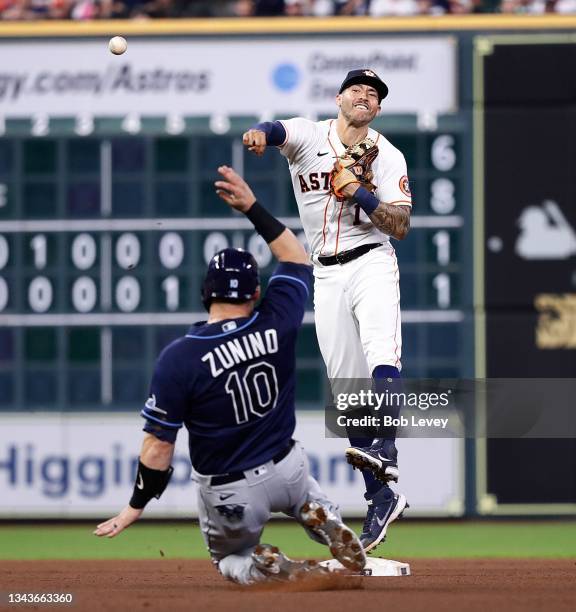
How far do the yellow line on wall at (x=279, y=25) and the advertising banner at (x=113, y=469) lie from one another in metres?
3.33

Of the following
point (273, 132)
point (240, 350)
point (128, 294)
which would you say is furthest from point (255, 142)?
point (128, 294)

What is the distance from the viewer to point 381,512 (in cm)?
823

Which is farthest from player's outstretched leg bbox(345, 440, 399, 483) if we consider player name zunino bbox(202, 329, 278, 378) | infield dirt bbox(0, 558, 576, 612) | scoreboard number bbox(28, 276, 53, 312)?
scoreboard number bbox(28, 276, 53, 312)

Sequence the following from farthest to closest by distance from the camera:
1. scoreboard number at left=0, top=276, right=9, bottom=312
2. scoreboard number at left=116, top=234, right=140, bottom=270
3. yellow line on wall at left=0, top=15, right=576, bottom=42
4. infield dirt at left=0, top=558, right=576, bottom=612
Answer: yellow line on wall at left=0, top=15, right=576, bottom=42
scoreboard number at left=0, top=276, right=9, bottom=312
scoreboard number at left=116, top=234, right=140, bottom=270
infield dirt at left=0, top=558, right=576, bottom=612

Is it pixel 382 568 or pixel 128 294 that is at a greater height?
pixel 128 294

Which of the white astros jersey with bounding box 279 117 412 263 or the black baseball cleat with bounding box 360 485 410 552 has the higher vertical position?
the white astros jersey with bounding box 279 117 412 263

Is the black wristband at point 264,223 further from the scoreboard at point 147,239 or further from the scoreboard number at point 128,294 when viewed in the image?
the scoreboard number at point 128,294

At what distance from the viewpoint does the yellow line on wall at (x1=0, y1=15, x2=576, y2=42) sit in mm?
13656

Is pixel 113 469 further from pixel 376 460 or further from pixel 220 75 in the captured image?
pixel 376 460

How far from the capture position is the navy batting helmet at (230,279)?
7.21 m

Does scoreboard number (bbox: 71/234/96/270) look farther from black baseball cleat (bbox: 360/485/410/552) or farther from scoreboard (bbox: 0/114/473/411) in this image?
black baseball cleat (bbox: 360/485/410/552)

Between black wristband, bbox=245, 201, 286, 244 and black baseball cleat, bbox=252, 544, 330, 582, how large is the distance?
1.47 metres

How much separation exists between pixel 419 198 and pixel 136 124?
2.51m

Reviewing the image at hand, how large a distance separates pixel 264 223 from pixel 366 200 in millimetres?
692
